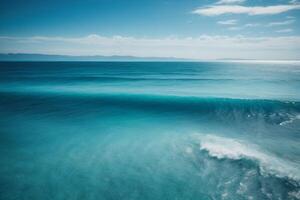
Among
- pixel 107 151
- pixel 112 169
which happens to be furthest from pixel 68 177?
pixel 107 151

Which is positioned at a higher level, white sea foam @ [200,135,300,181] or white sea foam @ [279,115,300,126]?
white sea foam @ [279,115,300,126]

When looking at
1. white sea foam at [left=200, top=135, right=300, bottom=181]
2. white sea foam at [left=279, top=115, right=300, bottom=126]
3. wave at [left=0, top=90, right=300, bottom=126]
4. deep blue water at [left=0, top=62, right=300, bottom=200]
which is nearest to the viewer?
deep blue water at [left=0, top=62, right=300, bottom=200]

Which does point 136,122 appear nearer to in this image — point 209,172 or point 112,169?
point 112,169

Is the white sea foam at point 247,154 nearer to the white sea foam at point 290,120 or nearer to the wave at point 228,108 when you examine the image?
the white sea foam at point 290,120

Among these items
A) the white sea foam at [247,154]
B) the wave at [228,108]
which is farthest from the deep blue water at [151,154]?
the wave at [228,108]

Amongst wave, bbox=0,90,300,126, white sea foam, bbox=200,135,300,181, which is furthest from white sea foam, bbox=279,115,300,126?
white sea foam, bbox=200,135,300,181

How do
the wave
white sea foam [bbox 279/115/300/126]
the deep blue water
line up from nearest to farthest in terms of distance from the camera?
1. the deep blue water
2. white sea foam [bbox 279/115/300/126]
3. the wave

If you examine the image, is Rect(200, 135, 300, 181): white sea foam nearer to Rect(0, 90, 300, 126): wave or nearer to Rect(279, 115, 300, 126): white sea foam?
Rect(279, 115, 300, 126): white sea foam

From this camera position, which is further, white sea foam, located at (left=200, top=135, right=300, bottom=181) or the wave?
the wave

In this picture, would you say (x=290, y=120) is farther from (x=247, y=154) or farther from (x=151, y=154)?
(x=151, y=154)
